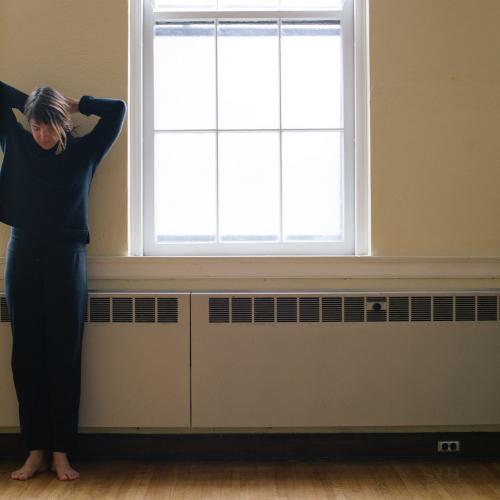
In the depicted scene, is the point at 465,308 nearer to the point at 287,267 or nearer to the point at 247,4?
the point at 287,267

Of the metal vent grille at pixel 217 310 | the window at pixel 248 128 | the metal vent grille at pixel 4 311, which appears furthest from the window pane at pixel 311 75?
the metal vent grille at pixel 4 311

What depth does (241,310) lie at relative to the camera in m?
2.57

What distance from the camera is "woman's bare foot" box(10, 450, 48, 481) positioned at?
241 centimetres

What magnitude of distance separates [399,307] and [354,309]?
0.62 feet

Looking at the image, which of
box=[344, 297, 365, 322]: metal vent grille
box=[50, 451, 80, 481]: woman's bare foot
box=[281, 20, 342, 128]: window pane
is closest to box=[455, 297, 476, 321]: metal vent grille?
box=[344, 297, 365, 322]: metal vent grille

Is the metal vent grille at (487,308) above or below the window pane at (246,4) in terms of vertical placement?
below

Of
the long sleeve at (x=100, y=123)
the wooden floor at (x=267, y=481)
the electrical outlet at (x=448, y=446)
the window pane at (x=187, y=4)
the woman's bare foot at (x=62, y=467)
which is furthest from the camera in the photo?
the window pane at (x=187, y=4)

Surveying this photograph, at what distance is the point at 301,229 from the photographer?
9.32 ft

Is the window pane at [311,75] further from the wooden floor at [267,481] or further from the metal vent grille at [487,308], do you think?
the wooden floor at [267,481]

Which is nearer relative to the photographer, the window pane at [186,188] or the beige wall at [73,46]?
the beige wall at [73,46]

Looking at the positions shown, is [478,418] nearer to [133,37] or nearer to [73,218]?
[73,218]

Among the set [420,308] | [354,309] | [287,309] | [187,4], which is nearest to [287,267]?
[287,309]

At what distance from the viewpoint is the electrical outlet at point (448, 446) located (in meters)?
2.62

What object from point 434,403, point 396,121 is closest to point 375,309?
point 434,403
